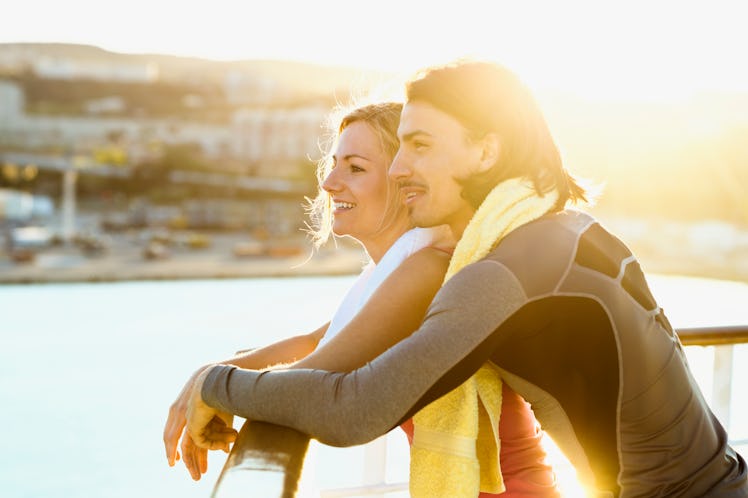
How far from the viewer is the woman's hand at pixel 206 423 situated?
866 mm

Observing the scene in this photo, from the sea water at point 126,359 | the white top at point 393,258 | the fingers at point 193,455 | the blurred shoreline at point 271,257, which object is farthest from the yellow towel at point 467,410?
the blurred shoreline at point 271,257

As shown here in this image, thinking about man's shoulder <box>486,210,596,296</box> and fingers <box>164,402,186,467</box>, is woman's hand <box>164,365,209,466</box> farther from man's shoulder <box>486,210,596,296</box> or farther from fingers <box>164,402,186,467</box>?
man's shoulder <box>486,210,596,296</box>

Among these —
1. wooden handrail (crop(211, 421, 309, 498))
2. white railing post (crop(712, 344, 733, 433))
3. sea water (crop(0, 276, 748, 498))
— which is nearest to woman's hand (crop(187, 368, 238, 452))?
wooden handrail (crop(211, 421, 309, 498))

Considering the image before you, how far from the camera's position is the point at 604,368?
0.86 meters

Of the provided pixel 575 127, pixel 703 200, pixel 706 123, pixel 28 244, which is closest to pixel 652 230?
pixel 703 200

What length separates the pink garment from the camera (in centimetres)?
99

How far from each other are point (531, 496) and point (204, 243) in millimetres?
48412

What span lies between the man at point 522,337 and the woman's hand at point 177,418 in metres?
0.05

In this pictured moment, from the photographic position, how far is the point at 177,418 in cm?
95

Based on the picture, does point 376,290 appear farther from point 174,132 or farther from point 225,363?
point 174,132

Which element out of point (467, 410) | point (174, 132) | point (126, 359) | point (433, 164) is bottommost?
point (174, 132)

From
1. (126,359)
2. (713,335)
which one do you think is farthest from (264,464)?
(126,359)

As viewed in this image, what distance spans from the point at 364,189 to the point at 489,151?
365mm

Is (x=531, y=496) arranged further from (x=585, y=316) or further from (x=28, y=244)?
(x=28, y=244)
